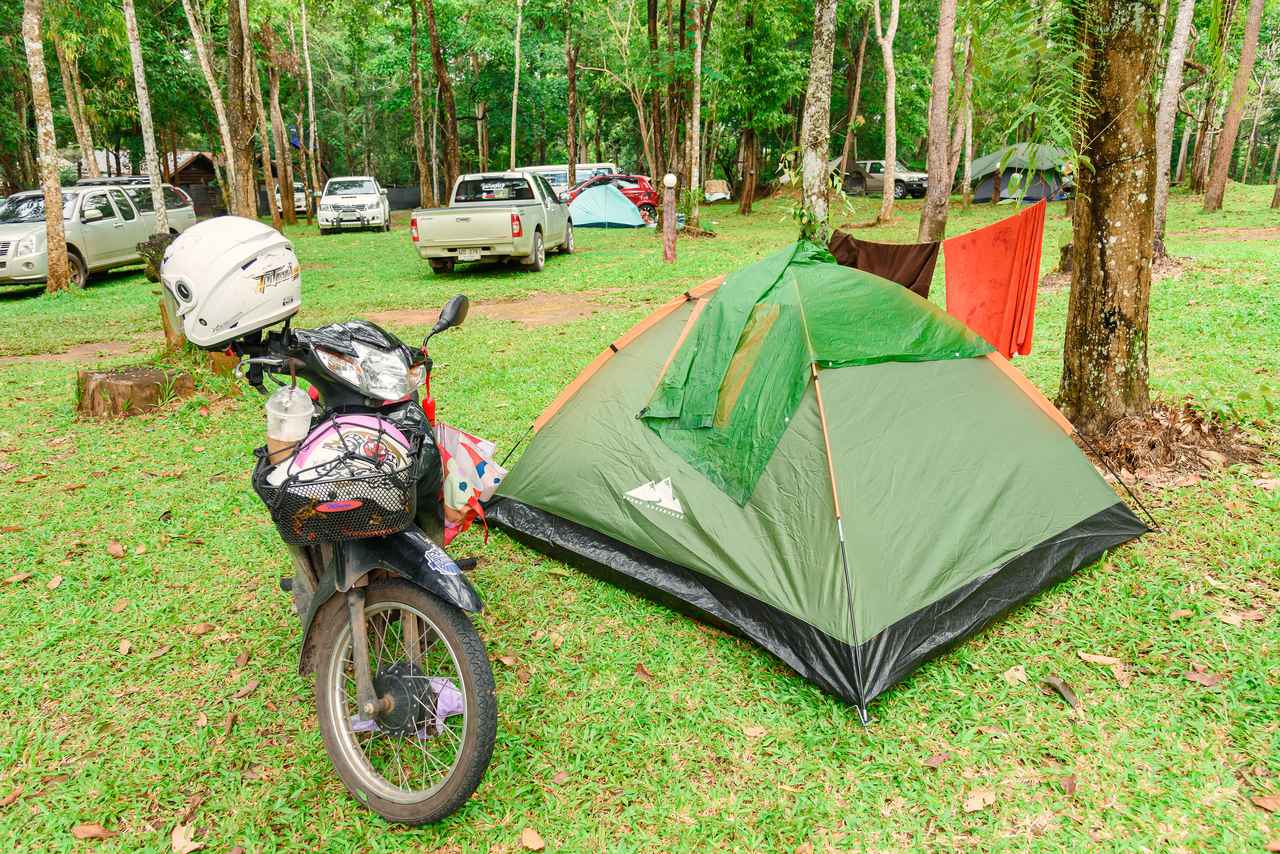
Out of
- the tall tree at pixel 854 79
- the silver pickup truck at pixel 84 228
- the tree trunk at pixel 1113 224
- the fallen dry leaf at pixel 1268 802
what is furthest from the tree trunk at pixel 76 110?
the fallen dry leaf at pixel 1268 802

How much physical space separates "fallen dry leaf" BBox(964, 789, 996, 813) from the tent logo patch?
1.48m

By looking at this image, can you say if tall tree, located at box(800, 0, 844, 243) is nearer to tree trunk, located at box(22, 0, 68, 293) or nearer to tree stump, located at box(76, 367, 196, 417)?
tree stump, located at box(76, 367, 196, 417)

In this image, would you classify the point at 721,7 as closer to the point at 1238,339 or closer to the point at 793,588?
the point at 1238,339

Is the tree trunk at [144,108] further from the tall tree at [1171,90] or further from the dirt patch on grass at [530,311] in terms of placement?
the tall tree at [1171,90]

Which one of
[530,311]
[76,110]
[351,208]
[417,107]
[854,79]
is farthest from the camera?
[854,79]

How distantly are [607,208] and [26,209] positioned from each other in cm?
1299

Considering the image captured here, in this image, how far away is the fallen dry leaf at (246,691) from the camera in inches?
120

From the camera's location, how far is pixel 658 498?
354cm

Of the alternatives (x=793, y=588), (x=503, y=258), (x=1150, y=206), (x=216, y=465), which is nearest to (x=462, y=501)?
(x=793, y=588)

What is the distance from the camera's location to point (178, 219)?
14375 millimetres

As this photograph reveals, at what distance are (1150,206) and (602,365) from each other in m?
2.96

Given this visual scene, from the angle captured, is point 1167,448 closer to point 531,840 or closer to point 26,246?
point 531,840

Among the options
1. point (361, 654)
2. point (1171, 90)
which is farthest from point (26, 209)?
point (1171, 90)

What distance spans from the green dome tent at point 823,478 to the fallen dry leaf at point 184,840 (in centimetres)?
181
